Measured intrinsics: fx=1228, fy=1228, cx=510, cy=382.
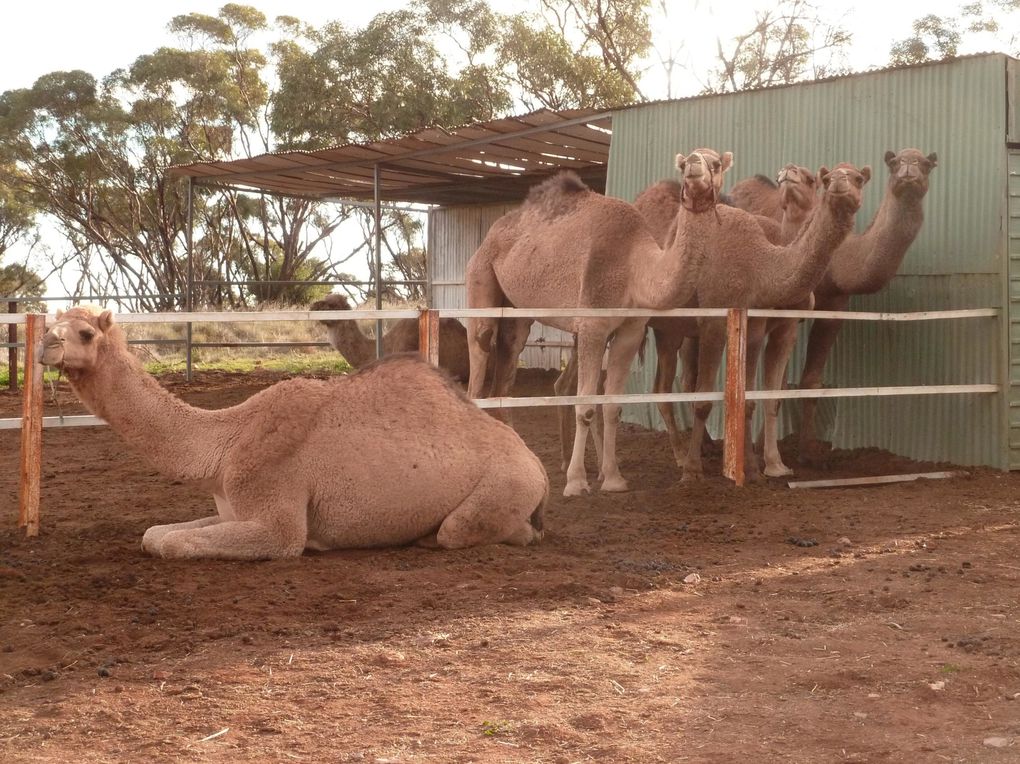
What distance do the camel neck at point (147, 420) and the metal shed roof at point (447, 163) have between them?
7462mm

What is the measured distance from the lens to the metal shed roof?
47.4ft

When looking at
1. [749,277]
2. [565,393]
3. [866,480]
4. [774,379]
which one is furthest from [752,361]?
[565,393]

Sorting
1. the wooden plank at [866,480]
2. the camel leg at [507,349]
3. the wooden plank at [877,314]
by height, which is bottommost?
the wooden plank at [866,480]

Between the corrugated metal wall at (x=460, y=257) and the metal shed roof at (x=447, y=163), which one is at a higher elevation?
the metal shed roof at (x=447, y=163)

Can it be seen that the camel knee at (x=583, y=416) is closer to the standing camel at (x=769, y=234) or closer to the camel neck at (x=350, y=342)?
the standing camel at (x=769, y=234)

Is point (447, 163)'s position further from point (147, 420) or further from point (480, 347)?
point (147, 420)

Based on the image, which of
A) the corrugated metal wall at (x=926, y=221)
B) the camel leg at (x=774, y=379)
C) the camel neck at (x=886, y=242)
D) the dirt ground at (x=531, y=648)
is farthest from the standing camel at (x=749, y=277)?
the dirt ground at (x=531, y=648)

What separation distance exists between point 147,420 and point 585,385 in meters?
4.31

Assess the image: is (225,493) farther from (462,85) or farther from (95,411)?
(462,85)

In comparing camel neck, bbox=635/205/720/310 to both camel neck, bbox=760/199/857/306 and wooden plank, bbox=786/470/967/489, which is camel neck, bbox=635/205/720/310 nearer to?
camel neck, bbox=760/199/857/306

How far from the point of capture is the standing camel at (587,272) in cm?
884

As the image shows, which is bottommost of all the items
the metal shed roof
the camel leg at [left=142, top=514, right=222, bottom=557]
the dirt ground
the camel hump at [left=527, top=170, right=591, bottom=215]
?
the dirt ground

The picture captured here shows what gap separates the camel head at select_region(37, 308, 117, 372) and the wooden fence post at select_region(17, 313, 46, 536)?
36 cm

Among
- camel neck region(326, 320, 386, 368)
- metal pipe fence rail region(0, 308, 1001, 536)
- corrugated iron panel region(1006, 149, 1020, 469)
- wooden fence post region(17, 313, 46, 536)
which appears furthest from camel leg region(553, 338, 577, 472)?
wooden fence post region(17, 313, 46, 536)
